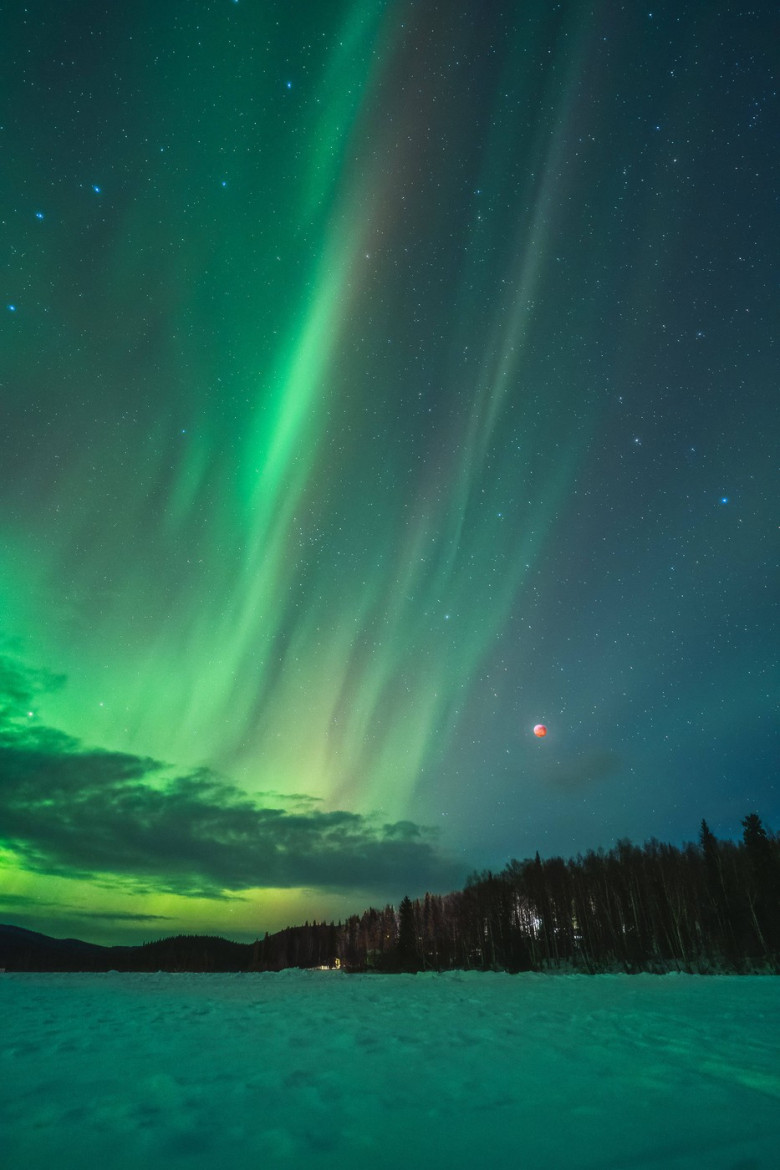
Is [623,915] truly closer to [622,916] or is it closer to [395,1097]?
[622,916]

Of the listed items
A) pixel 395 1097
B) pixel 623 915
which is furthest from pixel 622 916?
pixel 395 1097

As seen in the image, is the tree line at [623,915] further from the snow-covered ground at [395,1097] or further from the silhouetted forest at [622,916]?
the snow-covered ground at [395,1097]

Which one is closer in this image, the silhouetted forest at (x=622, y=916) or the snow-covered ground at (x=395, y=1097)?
the snow-covered ground at (x=395, y=1097)

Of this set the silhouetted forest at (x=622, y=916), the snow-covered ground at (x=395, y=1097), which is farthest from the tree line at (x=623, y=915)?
the snow-covered ground at (x=395, y=1097)

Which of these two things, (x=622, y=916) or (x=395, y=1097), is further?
(x=622, y=916)

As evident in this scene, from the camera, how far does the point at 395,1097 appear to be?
19.3 feet

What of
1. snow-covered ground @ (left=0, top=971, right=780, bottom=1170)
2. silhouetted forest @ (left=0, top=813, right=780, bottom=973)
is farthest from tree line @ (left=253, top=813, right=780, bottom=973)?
snow-covered ground @ (left=0, top=971, right=780, bottom=1170)

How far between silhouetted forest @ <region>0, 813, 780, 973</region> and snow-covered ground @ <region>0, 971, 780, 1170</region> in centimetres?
5493

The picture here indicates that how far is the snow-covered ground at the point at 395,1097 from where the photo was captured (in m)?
4.22

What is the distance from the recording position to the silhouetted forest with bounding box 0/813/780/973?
57.1 metres

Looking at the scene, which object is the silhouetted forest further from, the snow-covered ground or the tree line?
the snow-covered ground

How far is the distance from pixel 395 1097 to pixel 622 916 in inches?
3138

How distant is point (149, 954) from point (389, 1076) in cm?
24214

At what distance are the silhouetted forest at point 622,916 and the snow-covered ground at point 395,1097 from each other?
180ft
